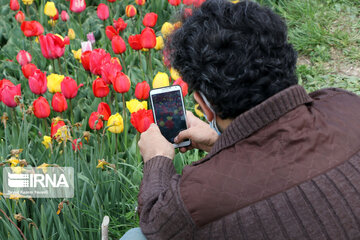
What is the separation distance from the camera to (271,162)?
1.33m

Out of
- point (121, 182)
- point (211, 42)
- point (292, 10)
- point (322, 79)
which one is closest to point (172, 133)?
point (121, 182)

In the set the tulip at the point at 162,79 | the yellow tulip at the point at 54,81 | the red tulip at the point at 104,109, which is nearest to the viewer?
the red tulip at the point at 104,109

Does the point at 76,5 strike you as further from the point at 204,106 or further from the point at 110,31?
the point at 204,106

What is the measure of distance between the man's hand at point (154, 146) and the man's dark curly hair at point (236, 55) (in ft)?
1.05

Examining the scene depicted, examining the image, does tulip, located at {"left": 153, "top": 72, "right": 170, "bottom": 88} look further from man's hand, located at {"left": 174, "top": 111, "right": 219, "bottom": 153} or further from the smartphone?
man's hand, located at {"left": 174, "top": 111, "right": 219, "bottom": 153}

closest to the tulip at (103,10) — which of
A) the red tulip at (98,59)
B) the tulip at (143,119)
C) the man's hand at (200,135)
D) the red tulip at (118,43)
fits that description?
the red tulip at (118,43)

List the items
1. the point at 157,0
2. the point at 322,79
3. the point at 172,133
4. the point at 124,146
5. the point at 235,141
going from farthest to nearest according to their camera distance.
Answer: the point at 157,0 < the point at 322,79 < the point at 124,146 < the point at 172,133 < the point at 235,141

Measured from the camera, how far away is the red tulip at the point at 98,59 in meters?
2.62

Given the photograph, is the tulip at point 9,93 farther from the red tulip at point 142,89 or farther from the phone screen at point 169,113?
the phone screen at point 169,113

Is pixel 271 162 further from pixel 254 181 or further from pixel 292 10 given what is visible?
pixel 292 10

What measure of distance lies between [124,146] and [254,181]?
4.63 ft

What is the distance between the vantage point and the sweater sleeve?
1361mm

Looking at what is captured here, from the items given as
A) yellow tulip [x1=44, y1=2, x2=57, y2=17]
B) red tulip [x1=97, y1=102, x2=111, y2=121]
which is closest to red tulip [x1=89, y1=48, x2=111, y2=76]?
red tulip [x1=97, y1=102, x2=111, y2=121]

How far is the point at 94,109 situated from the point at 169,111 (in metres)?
0.96
